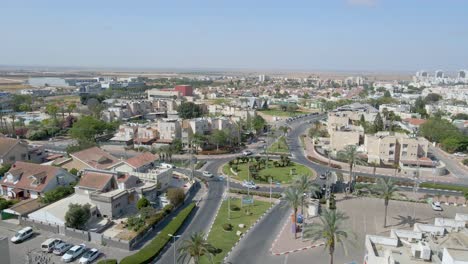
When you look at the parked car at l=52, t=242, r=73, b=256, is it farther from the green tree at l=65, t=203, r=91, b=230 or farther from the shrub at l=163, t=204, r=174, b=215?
the shrub at l=163, t=204, r=174, b=215

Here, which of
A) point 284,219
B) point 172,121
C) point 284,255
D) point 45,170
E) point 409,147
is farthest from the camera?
point 172,121

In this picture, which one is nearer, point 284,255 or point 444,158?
point 284,255

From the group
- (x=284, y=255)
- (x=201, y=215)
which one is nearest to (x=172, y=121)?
(x=201, y=215)

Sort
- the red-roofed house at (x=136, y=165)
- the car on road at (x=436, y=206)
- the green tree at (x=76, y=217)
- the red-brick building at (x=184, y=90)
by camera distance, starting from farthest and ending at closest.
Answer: the red-brick building at (x=184, y=90) → the red-roofed house at (x=136, y=165) → the car on road at (x=436, y=206) → the green tree at (x=76, y=217)

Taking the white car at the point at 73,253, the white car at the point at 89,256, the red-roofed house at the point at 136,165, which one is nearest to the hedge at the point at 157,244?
the white car at the point at 89,256

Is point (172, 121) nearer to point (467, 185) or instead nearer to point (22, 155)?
point (22, 155)

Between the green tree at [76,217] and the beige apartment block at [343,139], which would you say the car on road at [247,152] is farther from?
the green tree at [76,217]

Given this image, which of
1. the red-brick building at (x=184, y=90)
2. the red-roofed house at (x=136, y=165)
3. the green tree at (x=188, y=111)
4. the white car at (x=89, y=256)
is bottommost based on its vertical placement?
the white car at (x=89, y=256)

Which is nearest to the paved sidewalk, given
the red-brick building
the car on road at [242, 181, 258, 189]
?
the car on road at [242, 181, 258, 189]
